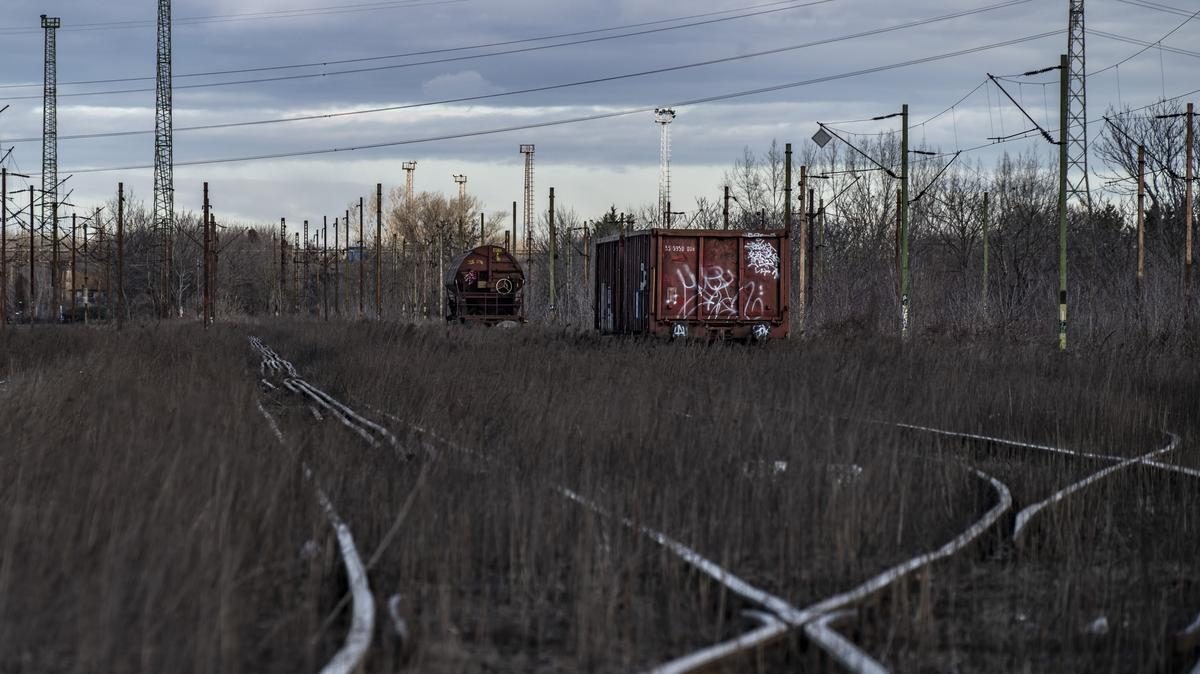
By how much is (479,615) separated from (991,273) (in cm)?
6527

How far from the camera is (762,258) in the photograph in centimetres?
2538

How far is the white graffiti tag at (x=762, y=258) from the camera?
82.9 ft

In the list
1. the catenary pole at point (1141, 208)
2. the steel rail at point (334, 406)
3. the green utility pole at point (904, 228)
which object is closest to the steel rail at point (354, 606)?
the steel rail at point (334, 406)

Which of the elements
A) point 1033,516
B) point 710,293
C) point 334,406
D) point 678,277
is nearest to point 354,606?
point 1033,516

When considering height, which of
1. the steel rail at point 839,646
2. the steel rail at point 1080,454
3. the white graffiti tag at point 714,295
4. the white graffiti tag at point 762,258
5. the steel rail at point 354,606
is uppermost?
the white graffiti tag at point 762,258

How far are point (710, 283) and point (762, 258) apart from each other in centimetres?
122

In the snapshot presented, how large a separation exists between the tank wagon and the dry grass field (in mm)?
33532

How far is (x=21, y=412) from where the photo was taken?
38.7 ft

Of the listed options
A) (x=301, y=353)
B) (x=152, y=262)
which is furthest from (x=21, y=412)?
(x=152, y=262)

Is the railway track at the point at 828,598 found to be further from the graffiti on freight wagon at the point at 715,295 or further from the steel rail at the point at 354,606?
the graffiti on freight wagon at the point at 715,295

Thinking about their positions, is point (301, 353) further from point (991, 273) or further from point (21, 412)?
point (991, 273)

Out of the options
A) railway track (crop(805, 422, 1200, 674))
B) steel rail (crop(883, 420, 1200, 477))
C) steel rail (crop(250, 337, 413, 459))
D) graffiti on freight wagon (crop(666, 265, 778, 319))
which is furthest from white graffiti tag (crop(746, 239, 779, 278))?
steel rail (crop(883, 420, 1200, 477))

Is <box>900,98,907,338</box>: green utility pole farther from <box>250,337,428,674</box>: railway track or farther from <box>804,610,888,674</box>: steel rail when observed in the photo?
<box>804,610,888,674</box>: steel rail

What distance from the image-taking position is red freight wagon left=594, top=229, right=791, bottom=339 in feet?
81.3
